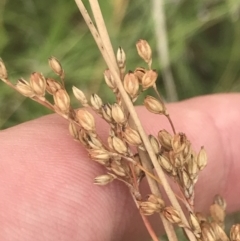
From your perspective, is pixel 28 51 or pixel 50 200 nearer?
pixel 50 200

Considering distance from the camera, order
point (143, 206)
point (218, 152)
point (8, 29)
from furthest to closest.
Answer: point (8, 29) < point (218, 152) < point (143, 206)

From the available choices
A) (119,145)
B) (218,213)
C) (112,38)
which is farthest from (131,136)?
(112,38)

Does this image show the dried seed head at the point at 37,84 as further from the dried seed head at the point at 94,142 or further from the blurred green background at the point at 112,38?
the blurred green background at the point at 112,38

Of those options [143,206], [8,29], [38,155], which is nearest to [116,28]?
[8,29]

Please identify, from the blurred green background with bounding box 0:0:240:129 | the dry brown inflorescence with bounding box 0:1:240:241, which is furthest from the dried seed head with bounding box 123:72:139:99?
the blurred green background with bounding box 0:0:240:129

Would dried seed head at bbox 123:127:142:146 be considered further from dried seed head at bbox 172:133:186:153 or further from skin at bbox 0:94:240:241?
skin at bbox 0:94:240:241

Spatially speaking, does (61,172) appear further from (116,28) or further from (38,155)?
(116,28)

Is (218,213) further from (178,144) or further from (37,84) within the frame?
(37,84)

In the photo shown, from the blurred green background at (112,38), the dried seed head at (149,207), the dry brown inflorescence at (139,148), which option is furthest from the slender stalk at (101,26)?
the blurred green background at (112,38)
